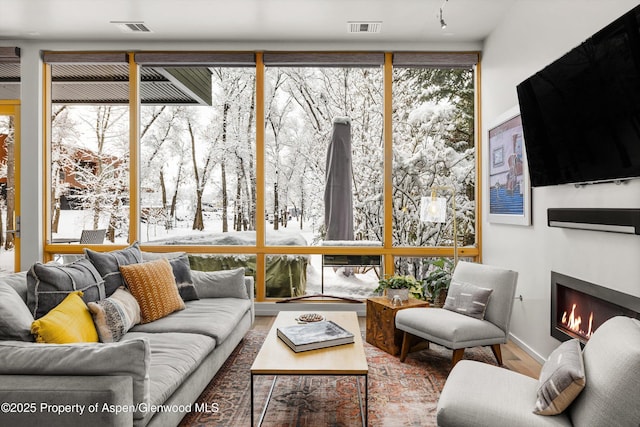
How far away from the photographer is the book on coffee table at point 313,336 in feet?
7.65

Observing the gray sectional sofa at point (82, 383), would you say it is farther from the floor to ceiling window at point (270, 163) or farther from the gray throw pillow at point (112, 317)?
the floor to ceiling window at point (270, 163)

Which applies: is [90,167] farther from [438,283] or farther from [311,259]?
[438,283]

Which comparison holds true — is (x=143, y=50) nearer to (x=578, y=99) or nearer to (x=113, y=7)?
(x=113, y=7)

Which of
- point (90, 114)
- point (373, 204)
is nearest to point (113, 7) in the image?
point (90, 114)

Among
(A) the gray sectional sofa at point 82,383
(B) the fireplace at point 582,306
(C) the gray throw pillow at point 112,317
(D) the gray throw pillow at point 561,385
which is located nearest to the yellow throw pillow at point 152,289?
(C) the gray throw pillow at point 112,317

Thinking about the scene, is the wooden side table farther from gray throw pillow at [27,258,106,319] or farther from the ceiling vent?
the ceiling vent

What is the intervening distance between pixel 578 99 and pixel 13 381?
2.92m

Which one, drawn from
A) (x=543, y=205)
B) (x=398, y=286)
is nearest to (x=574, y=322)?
(x=543, y=205)

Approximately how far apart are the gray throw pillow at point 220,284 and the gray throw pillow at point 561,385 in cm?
239

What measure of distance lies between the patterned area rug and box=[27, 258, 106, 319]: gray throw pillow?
919mm

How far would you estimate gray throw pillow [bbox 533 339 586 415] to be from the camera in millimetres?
1575

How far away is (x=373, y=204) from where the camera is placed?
4598mm

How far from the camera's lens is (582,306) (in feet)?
8.75

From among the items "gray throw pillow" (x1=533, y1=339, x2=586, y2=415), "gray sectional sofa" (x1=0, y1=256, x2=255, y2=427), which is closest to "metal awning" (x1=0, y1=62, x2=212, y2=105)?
"gray sectional sofa" (x1=0, y1=256, x2=255, y2=427)
